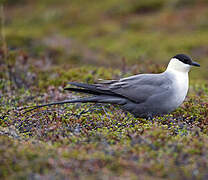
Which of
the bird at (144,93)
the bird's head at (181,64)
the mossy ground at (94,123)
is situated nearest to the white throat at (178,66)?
the bird's head at (181,64)

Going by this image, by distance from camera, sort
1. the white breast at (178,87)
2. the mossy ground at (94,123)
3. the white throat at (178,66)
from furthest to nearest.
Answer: the white throat at (178,66), the white breast at (178,87), the mossy ground at (94,123)

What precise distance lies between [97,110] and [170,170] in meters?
2.33

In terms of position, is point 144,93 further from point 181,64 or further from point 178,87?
point 181,64

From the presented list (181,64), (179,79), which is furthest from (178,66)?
(179,79)

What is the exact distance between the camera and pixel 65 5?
19031 mm

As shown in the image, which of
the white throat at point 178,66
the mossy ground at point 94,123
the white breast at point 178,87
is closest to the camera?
the mossy ground at point 94,123

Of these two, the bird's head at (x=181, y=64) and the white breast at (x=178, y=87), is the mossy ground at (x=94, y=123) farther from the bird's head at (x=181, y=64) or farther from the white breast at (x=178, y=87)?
the bird's head at (x=181, y=64)

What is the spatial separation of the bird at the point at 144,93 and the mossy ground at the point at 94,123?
178 millimetres

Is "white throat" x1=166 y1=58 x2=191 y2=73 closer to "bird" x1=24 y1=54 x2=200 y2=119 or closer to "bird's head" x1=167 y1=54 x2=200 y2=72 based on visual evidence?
"bird's head" x1=167 y1=54 x2=200 y2=72

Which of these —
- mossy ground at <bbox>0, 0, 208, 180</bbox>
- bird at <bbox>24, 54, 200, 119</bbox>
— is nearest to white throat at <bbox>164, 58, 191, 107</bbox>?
bird at <bbox>24, 54, 200, 119</bbox>

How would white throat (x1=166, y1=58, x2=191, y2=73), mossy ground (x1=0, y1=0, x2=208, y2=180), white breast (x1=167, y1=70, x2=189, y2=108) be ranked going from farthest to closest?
white throat (x1=166, y1=58, x2=191, y2=73) < white breast (x1=167, y1=70, x2=189, y2=108) < mossy ground (x1=0, y1=0, x2=208, y2=180)

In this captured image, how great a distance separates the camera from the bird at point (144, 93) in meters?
4.36

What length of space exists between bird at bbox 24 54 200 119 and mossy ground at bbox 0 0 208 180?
18 cm

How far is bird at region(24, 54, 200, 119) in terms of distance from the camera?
4.36 metres
